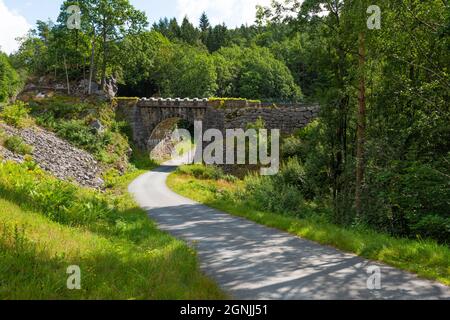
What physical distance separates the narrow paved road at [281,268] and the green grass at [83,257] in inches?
25.5

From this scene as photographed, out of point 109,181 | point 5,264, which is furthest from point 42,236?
point 109,181

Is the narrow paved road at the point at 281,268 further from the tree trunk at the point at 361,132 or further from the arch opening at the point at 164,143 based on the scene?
the arch opening at the point at 164,143

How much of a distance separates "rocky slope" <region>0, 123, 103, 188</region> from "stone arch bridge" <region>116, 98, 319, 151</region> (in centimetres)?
1246

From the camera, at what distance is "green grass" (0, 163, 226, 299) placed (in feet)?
20.2

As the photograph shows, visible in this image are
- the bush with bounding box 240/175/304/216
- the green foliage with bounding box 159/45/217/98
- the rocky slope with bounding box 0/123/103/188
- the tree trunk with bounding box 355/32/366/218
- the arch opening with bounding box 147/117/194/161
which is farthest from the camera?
the green foliage with bounding box 159/45/217/98

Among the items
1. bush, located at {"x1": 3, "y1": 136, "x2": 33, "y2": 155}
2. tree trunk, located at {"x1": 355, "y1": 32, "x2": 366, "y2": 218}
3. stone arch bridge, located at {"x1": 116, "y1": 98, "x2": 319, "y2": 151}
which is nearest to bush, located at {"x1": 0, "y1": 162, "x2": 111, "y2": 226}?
bush, located at {"x1": 3, "y1": 136, "x2": 33, "y2": 155}

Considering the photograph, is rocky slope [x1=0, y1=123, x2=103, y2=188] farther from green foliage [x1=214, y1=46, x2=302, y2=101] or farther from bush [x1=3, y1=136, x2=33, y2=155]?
green foliage [x1=214, y1=46, x2=302, y2=101]

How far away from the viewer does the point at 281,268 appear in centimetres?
809

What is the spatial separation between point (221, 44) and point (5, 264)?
115 m

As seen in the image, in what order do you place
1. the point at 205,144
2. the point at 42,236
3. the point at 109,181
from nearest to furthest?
the point at 42,236 → the point at 109,181 → the point at 205,144

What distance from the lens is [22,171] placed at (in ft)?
57.5

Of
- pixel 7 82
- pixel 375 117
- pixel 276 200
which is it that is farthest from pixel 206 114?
pixel 7 82

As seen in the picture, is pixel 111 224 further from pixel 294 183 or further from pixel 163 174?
pixel 163 174

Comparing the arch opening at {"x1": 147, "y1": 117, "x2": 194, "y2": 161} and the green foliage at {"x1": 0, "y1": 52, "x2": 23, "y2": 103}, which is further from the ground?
the green foliage at {"x1": 0, "y1": 52, "x2": 23, "y2": 103}
